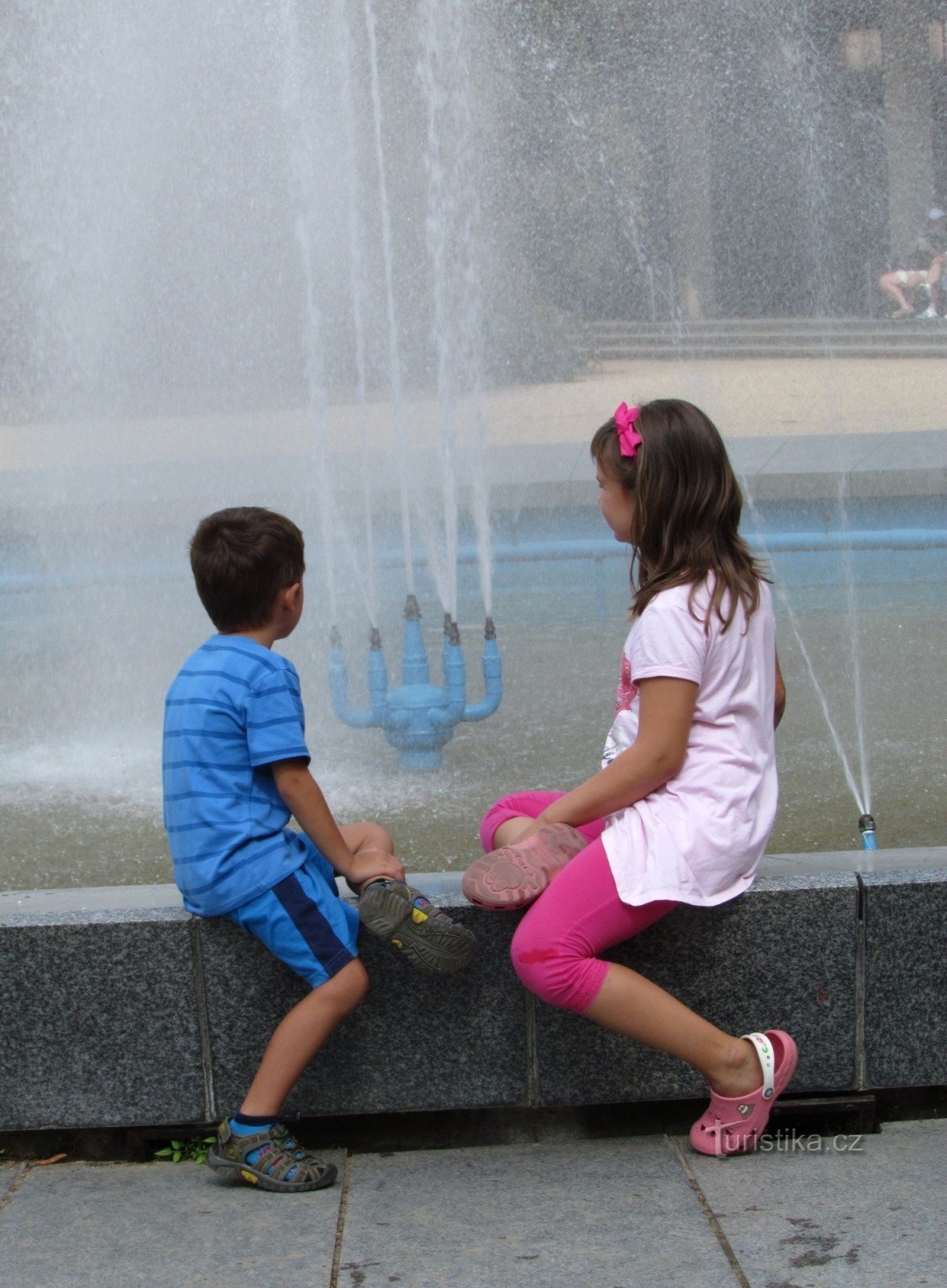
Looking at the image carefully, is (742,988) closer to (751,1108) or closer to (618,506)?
(751,1108)

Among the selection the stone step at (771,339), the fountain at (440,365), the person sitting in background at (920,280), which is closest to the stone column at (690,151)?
the fountain at (440,365)

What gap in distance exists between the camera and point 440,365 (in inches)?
321

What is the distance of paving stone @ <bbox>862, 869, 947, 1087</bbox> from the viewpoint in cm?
262

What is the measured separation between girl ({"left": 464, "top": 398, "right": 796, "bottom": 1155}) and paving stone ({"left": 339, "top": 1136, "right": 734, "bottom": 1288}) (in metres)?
0.18

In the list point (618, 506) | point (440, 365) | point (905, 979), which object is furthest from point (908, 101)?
point (905, 979)

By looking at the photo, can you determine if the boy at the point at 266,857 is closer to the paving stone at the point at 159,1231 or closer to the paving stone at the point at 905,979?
the paving stone at the point at 159,1231

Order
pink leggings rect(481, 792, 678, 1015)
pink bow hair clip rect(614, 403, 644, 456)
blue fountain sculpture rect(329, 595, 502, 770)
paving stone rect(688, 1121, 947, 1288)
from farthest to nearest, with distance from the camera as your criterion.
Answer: blue fountain sculpture rect(329, 595, 502, 770) → pink bow hair clip rect(614, 403, 644, 456) → pink leggings rect(481, 792, 678, 1015) → paving stone rect(688, 1121, 947, 1288)

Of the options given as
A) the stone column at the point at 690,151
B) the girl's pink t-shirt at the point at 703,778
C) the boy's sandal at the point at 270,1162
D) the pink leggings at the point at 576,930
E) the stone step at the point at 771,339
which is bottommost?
the boy's sandal at the point at 270,1162

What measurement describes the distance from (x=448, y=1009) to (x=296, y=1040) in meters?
0.29

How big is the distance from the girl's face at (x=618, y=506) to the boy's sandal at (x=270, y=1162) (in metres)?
1.14

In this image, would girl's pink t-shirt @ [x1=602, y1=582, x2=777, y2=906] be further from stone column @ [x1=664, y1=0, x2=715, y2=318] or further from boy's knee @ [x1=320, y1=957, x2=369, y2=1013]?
stone column @ [x1=664, y1=0, x2=715, y2=318]

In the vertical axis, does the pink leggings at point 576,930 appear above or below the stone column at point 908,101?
below

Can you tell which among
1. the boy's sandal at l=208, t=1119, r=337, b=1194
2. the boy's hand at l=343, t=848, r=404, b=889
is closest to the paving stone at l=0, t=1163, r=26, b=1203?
the boy's sandal at l=208, t=1119, r=337, b=1194

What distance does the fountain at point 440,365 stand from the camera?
5648 mm
